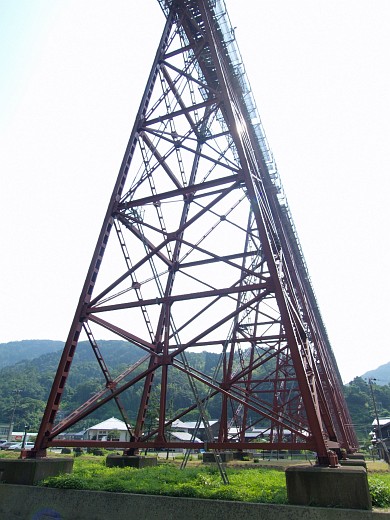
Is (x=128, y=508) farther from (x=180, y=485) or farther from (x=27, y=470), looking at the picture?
(x=27, y=470)

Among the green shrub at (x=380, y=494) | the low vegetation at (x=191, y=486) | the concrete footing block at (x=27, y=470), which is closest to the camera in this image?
the green shrub at (x=380, y=494)

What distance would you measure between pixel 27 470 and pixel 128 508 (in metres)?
2.26

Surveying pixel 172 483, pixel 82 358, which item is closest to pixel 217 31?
pixel 172 483

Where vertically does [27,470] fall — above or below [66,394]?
below

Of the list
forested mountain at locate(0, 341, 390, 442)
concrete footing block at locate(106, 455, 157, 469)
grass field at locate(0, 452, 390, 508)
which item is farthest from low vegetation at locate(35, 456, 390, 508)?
forested mountain at locate(0, 341, 390, 442)

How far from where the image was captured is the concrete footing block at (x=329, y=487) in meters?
4.69

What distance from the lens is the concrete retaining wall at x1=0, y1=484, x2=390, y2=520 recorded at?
4.62 meters

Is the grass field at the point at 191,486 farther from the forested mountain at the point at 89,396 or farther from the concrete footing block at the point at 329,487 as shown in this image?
the forested mountain at the point at 89,396

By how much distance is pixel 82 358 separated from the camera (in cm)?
17062

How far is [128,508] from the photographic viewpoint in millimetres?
5379

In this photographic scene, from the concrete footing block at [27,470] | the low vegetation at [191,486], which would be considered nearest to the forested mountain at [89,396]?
the concrete footing block at [27,470]

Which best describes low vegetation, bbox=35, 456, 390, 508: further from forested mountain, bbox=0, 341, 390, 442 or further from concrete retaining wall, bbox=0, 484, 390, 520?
forested mountain, bbox=0, 341, 390, 442

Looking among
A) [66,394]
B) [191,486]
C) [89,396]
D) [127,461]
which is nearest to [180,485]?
[191,486]

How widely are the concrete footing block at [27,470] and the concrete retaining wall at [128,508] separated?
0.48 ft
